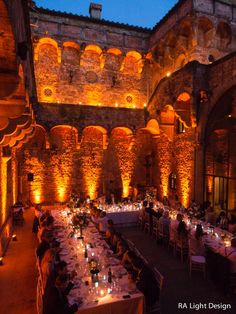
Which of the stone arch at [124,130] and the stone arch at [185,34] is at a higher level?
the stone arch at [185,34]

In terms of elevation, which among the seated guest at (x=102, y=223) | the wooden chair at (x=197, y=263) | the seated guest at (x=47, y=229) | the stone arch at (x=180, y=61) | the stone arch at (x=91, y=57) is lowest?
the wooden chair at (x=197, y=263)

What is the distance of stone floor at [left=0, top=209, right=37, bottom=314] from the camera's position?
591 centimetres

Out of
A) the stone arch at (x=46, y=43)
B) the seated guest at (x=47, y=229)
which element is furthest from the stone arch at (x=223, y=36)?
the seated guest at (x=47, y=229)

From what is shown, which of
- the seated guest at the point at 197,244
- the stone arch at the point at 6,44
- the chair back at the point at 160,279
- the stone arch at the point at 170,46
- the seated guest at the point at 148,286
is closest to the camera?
the stone arch at the point at 6,44

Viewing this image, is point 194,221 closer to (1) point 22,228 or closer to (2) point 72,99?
(1) point 22,228

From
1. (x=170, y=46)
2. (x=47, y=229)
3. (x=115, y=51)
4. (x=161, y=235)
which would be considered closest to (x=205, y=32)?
(x=170, y=46)

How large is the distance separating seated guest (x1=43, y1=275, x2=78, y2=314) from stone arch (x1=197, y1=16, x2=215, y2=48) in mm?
16753

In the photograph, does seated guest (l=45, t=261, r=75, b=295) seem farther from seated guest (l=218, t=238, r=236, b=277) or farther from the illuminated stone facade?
the illuminated stone facade

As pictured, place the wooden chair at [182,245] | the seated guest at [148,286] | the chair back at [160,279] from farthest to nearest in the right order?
the wooden chair at [182,245] < the chair back at [160,279] < the seated guest at [148,286]

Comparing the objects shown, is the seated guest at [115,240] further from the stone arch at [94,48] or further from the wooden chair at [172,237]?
the stone arch at [94,48]

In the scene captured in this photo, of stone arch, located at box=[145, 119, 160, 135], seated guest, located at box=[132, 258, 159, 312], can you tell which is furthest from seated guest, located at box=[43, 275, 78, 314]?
stone arch, located at box=[145, 119, 160, 135]

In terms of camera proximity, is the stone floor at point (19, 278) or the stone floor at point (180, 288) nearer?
the stone floor at point (19, 278)

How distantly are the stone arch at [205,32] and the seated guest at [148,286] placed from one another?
15.7m

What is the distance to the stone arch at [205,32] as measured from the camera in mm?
16188
